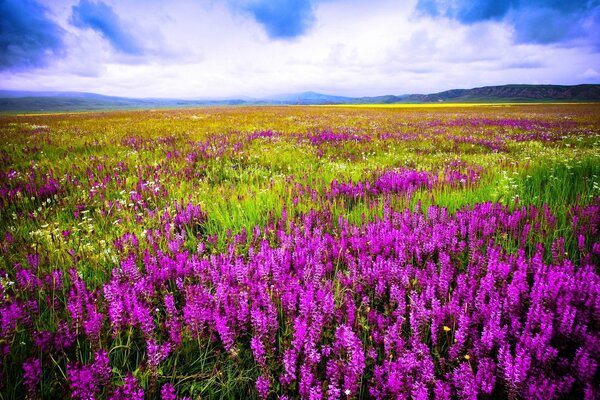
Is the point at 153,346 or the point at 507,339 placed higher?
the point at 153,346

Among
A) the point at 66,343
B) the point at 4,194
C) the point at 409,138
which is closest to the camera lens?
the point at 66,343

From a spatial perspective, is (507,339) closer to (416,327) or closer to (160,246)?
(416,327)

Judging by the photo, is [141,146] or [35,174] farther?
[141,146]

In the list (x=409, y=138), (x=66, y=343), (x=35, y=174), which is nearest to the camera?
(x=66, y=343)

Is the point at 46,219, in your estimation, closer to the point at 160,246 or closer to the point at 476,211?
the point at 160,246

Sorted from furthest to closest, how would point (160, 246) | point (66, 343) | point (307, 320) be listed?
point (160, 246), point (307, 320), point (66, 343)

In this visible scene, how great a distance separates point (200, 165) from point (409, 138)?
9.17m

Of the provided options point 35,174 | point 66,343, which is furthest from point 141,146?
point 66,343

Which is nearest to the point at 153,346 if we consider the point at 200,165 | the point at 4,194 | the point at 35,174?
the point at 4,194

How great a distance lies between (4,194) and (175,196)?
254 centimetres

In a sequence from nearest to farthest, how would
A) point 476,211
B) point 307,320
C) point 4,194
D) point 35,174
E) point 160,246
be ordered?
point 307,320 → point 160,246 → point 476,211 → point 4,194 → point 35,174

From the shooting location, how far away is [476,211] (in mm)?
3525

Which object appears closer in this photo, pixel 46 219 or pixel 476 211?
pixel 476 211

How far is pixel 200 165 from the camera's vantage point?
23.7 feet
